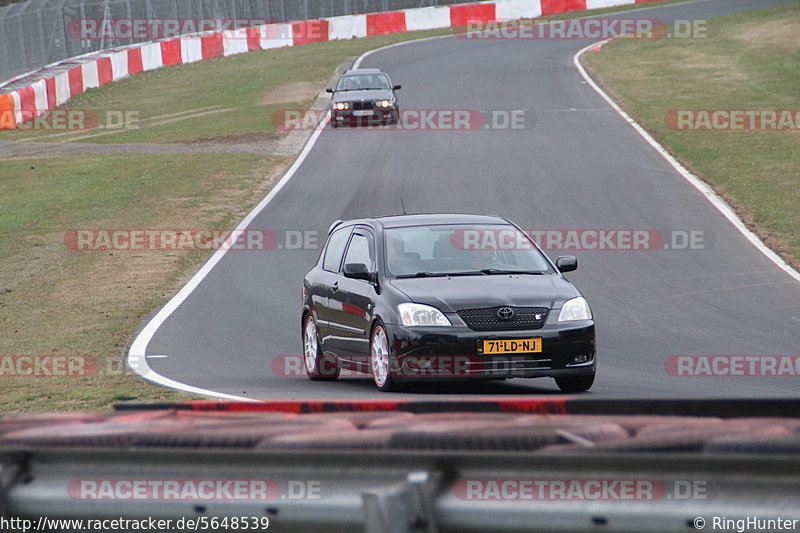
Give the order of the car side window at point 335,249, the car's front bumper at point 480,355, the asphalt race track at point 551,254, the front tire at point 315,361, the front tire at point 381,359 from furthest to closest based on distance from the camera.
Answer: the car side window at point 335,249 → the front tire at point 315,361 → the asphalt race track at point 551,254 → the front tire at point 381,359 → the car's front bumper at point 480,355

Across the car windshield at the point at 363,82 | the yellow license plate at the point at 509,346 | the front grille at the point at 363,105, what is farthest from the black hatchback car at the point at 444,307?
the car windshield at the point at 363,82

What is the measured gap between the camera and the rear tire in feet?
33.2

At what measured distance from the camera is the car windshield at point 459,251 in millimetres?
10906

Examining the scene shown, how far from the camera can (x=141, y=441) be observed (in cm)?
433

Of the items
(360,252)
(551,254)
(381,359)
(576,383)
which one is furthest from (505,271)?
(551,254)

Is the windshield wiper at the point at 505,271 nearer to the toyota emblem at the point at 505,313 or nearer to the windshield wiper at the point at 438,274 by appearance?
the windshield wiper at the point at 438,274

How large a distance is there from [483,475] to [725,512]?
81cm

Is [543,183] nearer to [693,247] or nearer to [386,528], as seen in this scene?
[693,247]

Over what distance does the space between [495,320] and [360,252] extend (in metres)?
2.17

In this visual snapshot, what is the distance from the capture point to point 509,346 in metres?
9.85

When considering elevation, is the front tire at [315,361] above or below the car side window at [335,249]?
below

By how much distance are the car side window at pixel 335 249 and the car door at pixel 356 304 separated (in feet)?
0.67

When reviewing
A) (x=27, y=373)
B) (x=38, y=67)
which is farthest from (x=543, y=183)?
(x=38, y=67)

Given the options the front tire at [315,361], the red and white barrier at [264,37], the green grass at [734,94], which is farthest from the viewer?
the red and white barrier at [264,37]
